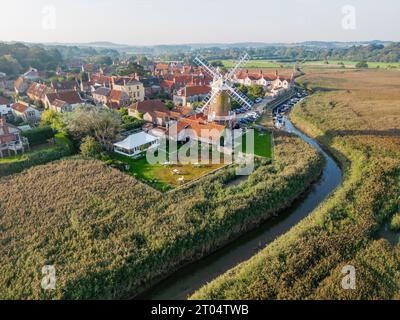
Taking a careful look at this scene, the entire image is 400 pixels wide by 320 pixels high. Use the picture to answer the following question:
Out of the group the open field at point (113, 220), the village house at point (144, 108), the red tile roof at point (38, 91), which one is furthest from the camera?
the red tile roof at point (38, 91)

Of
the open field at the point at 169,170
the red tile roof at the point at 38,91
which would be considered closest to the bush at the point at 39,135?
the open field at the point at 169,170

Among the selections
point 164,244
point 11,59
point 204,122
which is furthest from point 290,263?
point 11,59

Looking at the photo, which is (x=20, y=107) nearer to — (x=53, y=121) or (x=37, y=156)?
(x=53, y=121)

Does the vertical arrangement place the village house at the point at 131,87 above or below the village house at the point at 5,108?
above

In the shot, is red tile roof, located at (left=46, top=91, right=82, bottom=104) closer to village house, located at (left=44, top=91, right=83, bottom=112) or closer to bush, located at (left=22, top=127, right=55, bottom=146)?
village house, located at (left=44, top=91, right=83, bottom=112)

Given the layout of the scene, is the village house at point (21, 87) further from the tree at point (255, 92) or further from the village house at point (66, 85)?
the tree at point (255, 92)

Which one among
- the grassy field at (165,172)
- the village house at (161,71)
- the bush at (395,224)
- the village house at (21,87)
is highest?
the village house at (161,71)

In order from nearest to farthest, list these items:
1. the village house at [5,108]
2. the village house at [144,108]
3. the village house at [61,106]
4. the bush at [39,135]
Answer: the bush at [39,135]
the village house at [144,108]
the village house at [5,108]
the village house at [61,106]
